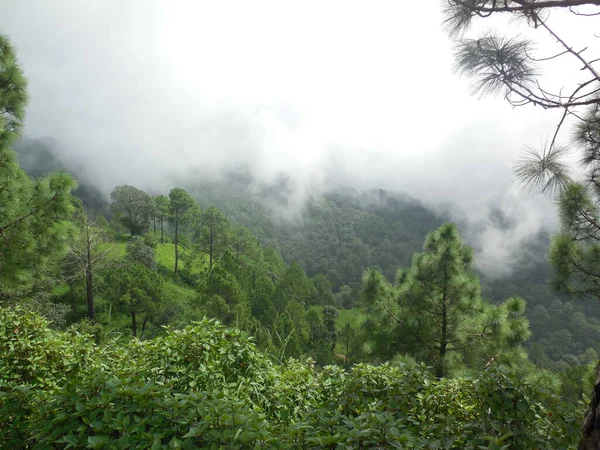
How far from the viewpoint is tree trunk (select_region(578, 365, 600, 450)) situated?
1.68 m

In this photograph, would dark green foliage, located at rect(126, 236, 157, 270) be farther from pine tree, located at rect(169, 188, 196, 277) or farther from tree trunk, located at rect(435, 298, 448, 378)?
tree trunk, located at rect(435, 298, 448, 378)

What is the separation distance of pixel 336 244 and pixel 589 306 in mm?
70666

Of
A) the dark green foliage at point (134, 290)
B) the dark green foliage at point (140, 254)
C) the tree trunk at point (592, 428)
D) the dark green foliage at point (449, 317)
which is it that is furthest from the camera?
the dark green foliage at point (140, 254)

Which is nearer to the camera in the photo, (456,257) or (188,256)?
(456,257)

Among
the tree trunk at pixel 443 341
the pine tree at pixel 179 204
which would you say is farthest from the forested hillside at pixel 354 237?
the tree trunk at pixel 443 341

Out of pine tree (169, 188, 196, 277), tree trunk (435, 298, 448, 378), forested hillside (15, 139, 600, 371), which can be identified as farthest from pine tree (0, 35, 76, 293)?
forested hillside (15, 139, 600, 371)

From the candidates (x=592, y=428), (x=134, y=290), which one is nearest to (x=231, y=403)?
(x=592, y=428)

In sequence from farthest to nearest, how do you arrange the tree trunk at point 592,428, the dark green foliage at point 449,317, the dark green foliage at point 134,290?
the dark green foliage at point 134,290 < the dark green foliage at point 449,317 < the tree trunk at point 592,428

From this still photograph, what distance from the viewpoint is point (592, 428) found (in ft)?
5.64

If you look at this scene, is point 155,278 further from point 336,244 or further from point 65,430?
point 336,244

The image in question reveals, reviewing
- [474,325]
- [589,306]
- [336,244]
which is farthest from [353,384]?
[336,244]

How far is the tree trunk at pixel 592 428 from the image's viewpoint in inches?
66.1

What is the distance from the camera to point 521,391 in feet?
5.95

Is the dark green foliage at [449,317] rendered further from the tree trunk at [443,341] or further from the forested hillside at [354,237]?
the forested hillside at [354,237]
